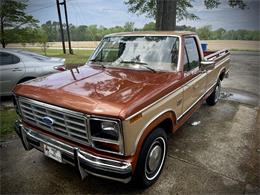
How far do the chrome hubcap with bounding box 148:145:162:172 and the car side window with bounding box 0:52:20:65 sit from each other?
4.82 meters

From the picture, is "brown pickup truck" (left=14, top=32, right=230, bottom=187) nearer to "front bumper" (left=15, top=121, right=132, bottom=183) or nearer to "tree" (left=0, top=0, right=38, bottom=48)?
"front bumper" (left=15, top=121, right=132, bottom=183)

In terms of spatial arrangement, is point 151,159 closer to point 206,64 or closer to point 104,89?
point 104,89

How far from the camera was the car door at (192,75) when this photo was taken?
3439mm

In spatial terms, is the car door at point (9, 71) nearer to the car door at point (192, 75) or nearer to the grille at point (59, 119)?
the grille at point (59, 119)

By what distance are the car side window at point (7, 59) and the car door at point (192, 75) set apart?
4543mm

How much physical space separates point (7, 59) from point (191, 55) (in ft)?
15.6

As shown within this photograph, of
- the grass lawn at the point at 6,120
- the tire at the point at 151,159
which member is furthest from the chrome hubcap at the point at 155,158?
the grass lawn at the point at 6,120

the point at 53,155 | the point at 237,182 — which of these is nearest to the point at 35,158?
the point at 53,155

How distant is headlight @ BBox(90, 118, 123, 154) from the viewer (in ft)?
7.00

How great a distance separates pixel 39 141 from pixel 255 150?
3.32m

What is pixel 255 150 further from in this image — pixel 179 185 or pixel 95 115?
pixel 95 115

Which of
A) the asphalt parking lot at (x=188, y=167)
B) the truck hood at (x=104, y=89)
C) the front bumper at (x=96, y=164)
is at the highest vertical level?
the truck hood at (x=104, y=89)

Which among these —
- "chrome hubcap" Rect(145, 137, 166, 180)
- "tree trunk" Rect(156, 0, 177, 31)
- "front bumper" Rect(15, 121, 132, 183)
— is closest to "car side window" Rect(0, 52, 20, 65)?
"front bumper" Rect(15, 121, 132, 183)

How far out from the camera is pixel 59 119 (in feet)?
7.93
